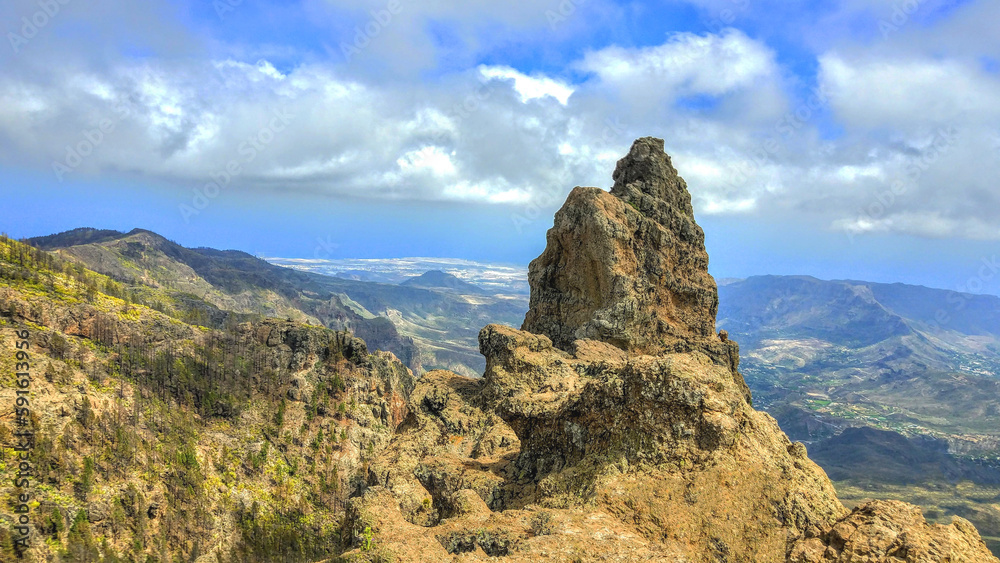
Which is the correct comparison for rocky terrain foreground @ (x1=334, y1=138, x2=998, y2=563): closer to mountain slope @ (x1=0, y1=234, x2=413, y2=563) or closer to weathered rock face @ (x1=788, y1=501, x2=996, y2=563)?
weathered rock face @ (x1=788, y1=501, x2=996, y2=563)

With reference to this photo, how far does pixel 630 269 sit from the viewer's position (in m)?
61.3

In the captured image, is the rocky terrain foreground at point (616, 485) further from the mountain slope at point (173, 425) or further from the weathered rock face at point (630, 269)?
the mountain slope at point (173, 425)

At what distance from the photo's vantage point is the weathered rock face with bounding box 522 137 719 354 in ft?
192

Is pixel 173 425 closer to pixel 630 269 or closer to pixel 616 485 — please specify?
pixel 630 269

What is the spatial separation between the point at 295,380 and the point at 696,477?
132 m

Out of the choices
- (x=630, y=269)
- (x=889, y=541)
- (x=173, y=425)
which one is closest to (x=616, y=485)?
(x=889, y=541)

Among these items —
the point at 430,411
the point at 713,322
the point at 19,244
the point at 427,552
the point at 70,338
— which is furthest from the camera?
the point at 19,244

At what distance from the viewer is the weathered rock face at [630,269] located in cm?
5866

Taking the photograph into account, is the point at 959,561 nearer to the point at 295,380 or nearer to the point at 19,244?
the point at 295,380

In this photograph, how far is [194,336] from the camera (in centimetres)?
15012

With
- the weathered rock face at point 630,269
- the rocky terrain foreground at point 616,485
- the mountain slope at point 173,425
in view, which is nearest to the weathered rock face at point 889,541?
the rocky terrain foreground at point 616,485

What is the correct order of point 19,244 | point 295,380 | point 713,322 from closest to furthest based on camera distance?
point 713,322 → point 295,380 → point 19,244

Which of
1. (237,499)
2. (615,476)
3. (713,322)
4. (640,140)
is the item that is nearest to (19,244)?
(237,499)

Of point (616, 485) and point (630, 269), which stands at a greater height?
point (630, 269)
